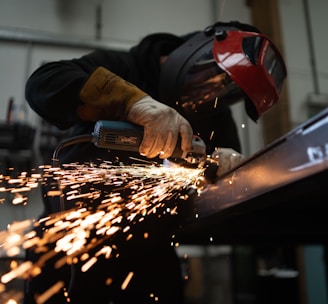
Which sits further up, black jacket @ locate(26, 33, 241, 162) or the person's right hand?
black jacket @ locate(26, 33, 241, 162)

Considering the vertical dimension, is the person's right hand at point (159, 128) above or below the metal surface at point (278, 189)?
above

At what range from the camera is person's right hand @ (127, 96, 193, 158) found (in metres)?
0.88

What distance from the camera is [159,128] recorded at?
88 cm

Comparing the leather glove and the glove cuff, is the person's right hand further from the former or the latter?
the leather glove

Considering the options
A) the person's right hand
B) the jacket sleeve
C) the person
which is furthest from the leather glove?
the jacket sleeve

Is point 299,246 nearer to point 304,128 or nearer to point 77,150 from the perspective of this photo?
point 77,150

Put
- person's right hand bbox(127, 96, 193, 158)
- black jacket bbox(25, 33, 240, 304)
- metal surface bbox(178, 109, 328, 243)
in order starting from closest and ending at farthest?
metal surface bbox(178, 109, 328, 243) < person's right hand bbox(127, 96, 193, 158) < black jacket bbox(25, 33, 240, 304)

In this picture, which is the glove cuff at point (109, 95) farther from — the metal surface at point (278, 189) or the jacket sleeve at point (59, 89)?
the metal surface at point (278, 189)

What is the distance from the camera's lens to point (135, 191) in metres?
1.08

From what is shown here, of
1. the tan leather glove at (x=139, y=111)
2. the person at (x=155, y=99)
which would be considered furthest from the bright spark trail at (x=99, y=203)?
the tan leather glove at (x=139, y=111)

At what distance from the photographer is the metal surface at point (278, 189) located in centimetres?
58

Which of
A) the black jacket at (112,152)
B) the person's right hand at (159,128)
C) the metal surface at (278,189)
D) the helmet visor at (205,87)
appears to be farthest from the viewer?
the helmet visor at (205,87)

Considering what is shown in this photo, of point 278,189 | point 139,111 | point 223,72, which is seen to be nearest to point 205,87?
point 223,72

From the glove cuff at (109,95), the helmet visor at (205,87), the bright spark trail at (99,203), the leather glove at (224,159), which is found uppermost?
the helmet visor at (205,87)
